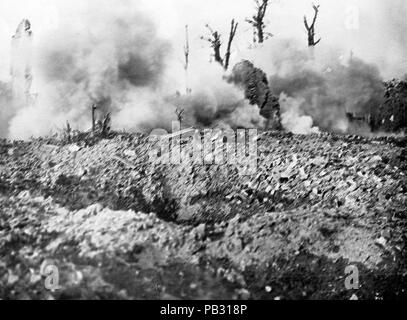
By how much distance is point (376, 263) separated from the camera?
3898 millimetres

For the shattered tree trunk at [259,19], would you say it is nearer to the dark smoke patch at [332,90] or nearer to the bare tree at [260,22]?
the bare tree at [260,22]

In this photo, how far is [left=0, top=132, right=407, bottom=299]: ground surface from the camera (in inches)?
148

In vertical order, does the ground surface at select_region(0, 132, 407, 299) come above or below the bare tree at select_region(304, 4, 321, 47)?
below

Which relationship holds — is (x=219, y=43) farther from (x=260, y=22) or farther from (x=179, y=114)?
(x=179, y=114)

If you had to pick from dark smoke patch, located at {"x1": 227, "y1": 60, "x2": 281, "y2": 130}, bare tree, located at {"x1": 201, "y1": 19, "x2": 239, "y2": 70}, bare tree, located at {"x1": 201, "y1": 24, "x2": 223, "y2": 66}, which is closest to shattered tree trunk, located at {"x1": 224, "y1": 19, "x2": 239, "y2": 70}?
bare tree, located at {"x1": 201, "y1": 19, "x2": 239, "y2": 70}

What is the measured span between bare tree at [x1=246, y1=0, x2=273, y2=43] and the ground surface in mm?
2183

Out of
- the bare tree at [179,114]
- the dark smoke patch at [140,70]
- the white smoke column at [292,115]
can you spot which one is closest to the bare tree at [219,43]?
the dark smoke patch at [140,70]

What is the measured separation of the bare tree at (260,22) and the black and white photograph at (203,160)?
3cm

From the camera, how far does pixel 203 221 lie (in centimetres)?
473

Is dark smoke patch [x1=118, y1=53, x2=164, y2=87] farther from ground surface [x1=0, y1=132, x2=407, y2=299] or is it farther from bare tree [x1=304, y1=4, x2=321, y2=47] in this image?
bare tree [x1=304, y1=4, x2=321, y2=47]

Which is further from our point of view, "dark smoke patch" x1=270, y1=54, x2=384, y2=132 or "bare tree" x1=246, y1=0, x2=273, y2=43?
"dark smoke patch" x1=270, y1=54, x2=384, y2=132

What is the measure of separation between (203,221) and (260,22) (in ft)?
12.4

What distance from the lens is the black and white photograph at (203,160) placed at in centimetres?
381

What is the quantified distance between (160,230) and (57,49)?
4035 millimetres
